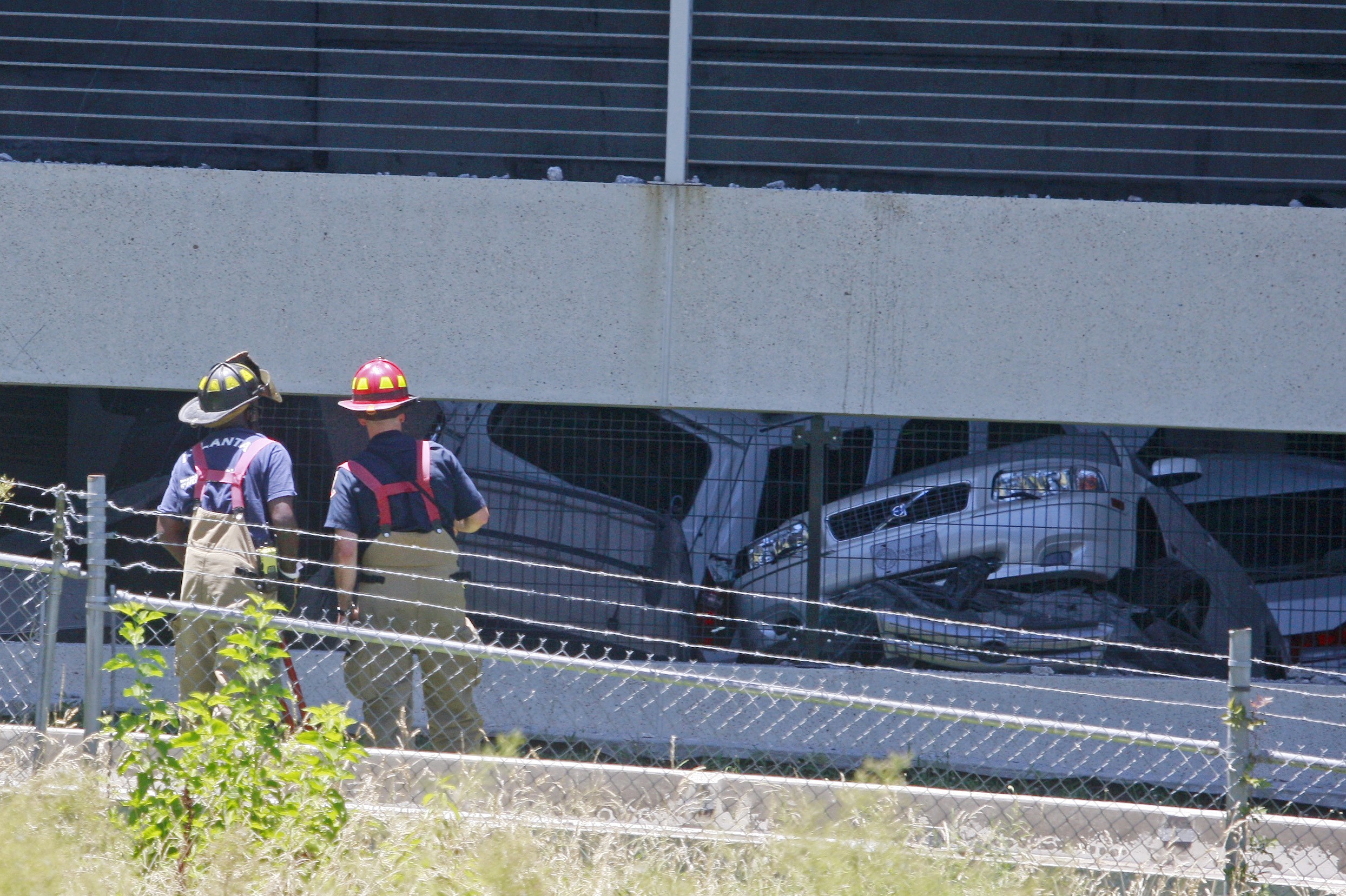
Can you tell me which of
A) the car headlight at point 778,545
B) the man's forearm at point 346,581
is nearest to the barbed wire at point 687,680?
the man's forearm at point 346,581

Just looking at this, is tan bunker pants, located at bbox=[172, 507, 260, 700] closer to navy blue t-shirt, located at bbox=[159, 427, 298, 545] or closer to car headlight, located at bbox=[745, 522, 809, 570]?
navy blue t-shirt, located at bbox=[159, 427, 298, 545]

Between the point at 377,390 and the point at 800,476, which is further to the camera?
the point at 800,476

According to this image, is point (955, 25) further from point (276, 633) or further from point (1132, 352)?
point (276, 633)

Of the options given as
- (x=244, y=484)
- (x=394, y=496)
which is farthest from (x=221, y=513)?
(x=394, y=496)

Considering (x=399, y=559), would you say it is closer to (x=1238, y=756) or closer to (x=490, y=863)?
(x=490, y=863)

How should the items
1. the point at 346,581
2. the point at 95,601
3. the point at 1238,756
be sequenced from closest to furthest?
1. the point at 1238,756
2. the point at 95,601
3. the point at 346,581

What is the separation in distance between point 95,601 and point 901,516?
3.74 meters

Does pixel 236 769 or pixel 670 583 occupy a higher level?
pixel 670 583

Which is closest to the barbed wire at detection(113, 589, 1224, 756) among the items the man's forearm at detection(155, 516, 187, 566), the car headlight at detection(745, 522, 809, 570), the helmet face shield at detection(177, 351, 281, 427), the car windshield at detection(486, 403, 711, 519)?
the man's forearm at detection(155, 516, 187, 566)

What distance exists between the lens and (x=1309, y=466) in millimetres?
5934

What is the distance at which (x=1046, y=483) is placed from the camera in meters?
5.91

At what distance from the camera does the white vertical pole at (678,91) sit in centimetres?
548

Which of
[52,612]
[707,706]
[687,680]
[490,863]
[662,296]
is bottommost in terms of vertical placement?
[707,706]

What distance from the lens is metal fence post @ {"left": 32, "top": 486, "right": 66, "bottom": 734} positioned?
3604mm
